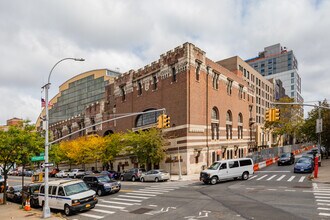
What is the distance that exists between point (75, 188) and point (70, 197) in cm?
118

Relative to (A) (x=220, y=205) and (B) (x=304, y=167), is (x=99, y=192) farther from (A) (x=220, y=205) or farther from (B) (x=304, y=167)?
(B) (x=304, y=167)

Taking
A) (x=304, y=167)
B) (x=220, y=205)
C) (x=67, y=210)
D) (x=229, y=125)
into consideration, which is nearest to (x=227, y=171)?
(x=304, y=167)

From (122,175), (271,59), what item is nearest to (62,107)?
(122,175)

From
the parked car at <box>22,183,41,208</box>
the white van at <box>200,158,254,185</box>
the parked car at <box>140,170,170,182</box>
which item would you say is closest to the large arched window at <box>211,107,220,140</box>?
the parked car at <box>140,170,170,182</box>

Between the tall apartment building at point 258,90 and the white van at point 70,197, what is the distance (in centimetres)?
4860

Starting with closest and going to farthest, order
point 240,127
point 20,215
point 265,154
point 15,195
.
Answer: point 20,215 → point 15,195 → point 265,154 → point 240,127

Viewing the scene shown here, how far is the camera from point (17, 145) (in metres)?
23.6

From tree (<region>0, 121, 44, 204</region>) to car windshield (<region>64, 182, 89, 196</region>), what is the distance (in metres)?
6.55

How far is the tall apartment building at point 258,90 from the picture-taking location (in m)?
68.5

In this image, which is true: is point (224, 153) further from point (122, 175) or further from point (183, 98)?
point (122, 175)

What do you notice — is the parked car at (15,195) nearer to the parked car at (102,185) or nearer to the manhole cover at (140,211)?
the parked car at (102,185)

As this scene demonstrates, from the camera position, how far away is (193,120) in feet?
136

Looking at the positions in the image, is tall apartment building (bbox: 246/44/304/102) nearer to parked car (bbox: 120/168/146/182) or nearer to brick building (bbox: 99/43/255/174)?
brick building (bbox: 99/43/255/174)

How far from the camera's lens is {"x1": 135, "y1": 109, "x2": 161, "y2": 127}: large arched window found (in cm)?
4756
